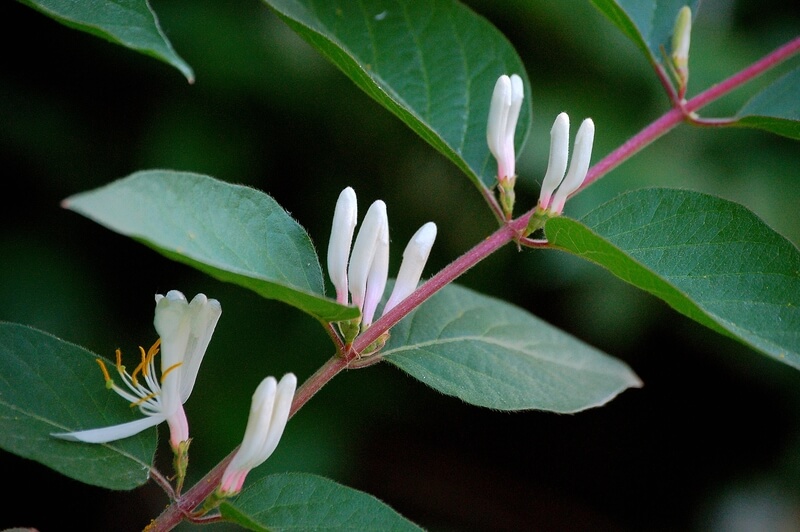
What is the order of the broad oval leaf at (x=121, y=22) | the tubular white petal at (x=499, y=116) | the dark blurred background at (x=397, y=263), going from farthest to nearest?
the dark blurred background at (x=397, y=263)
the tubular white petal at (x=499, y=116)
the broad oval leaf at (x=121, y=22)

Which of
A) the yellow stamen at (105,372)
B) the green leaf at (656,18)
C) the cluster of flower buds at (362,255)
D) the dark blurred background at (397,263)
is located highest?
the green leaf at (656,18)

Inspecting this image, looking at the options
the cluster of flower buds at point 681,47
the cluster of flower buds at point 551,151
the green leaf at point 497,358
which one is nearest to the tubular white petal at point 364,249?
the green leaf at point 497,358

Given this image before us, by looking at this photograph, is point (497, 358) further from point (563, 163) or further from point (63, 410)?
point (63, 410)

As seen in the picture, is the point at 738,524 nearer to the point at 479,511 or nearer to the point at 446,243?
the point at 479,511

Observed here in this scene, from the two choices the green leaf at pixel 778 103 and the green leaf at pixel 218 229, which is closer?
the green leaf at pixel 218 229

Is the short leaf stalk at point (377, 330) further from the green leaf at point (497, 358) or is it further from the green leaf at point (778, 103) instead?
the green leaf at point (778, 103)

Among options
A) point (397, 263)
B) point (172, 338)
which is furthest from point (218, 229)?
point (397, 263)

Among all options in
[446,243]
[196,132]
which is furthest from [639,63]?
[196,132]

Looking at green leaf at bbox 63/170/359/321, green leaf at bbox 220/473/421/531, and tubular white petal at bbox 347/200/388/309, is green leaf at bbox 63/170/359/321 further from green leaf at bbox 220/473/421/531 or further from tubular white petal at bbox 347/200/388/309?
green leaf at bbox 220/473/421/531
